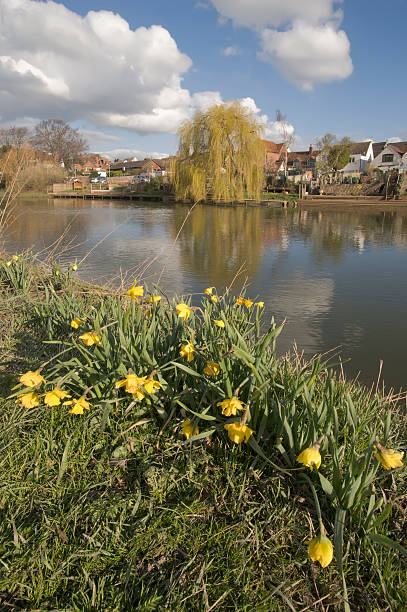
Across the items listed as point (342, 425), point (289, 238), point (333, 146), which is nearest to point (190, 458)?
point (342, 425)

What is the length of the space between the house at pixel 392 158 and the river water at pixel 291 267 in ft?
113

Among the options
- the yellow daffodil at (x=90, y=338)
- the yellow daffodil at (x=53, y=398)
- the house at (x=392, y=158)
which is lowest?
the yellow daffodil at (x=53, y=398)

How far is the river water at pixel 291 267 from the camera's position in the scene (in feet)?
15.2

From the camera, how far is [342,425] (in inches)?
68.3

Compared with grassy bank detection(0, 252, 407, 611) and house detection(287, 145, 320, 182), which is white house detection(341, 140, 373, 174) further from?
grassy bank detection(0, 252, 407, 611)

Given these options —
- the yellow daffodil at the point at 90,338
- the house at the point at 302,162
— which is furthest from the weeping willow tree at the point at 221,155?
the house at the point at 302,162

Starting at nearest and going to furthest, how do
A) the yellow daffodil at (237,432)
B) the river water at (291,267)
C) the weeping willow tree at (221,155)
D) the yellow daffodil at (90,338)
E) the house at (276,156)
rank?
the yellow daffodil at (237,432) → the yellow daffodil at (90,338) → the river water at (291,267) → the weeping willow tree at (221,155) → the house at (276,156)

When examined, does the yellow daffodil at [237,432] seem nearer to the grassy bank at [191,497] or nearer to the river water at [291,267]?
the grassy bank at [191,497]

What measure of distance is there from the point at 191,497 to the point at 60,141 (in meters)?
59.0

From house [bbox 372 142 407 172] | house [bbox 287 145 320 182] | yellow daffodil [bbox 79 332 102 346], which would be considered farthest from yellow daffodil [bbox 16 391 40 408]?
house [bbox 287 145 320 182]

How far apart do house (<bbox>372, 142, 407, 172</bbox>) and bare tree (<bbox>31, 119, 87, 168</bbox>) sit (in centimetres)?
4048

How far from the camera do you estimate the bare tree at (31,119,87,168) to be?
5003cm

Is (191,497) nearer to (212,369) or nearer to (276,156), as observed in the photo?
(212,369)

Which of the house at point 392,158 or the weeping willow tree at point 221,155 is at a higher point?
the house at point 392,158
